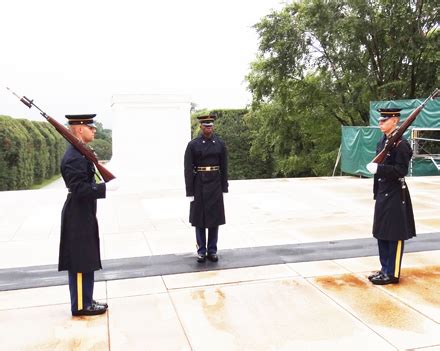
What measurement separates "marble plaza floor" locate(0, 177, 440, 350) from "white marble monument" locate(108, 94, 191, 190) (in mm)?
3389

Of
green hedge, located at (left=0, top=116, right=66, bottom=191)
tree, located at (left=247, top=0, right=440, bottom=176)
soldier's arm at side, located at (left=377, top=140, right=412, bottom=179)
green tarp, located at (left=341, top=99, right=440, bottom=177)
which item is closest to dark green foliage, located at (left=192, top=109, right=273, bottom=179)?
tree, located at (left=247, top=0, right=440, bottom=176)

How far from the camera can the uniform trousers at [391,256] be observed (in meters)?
3.80

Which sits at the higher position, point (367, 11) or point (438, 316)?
point (367, 11)

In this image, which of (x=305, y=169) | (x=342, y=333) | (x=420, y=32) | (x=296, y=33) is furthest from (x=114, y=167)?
(x=305, y=169)

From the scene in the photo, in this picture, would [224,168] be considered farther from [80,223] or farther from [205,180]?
[80,223]

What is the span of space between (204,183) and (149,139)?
5.78 m

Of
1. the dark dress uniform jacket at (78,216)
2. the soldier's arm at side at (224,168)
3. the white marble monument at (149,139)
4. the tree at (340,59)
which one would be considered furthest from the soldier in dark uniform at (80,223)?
the tree at (340,59)

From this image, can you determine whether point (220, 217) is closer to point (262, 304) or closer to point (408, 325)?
point (262, 304)

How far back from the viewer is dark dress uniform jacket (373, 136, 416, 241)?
367 centimetres

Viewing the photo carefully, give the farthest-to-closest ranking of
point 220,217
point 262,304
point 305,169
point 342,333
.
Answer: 1. point 305,169
2. point 220,217
3. point 262,304
4. point 342,333

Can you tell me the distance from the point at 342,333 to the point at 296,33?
51.4 feet

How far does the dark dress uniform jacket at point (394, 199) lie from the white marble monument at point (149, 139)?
6.56 m

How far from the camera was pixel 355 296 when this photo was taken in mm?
3609

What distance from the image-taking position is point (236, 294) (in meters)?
3.68
